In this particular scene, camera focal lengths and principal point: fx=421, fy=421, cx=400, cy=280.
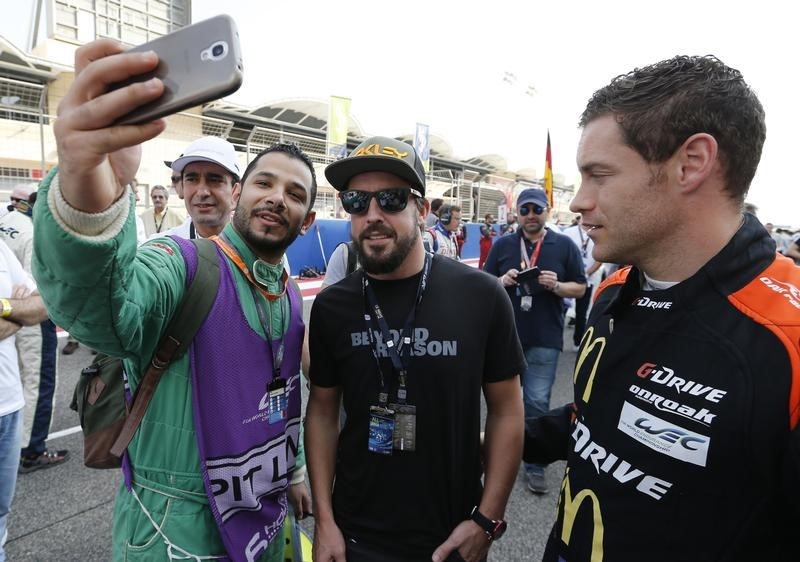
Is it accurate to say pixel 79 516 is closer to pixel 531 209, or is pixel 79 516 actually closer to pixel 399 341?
pixel 399 341

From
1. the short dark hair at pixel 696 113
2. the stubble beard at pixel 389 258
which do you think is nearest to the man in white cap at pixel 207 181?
the stubble beard at pixel 389 258

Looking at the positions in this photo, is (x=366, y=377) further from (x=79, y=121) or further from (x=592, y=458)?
(x=79, y=121)

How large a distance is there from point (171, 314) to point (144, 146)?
2278 centimetres

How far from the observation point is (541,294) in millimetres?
3625

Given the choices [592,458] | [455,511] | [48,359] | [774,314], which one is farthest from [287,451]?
[48,359]

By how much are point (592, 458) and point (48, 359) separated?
4.15 m

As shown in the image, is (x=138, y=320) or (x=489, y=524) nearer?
(x=138, y=320)

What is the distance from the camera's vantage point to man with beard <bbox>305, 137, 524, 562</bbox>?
153cm

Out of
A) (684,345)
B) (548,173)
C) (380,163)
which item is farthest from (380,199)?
(548,173)

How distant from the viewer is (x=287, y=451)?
5.31 ft

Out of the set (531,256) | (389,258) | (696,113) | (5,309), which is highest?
(696,113)

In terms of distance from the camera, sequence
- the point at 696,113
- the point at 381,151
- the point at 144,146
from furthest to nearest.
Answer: the point at 144,146 < the point at 381,151 < the point at 696,113

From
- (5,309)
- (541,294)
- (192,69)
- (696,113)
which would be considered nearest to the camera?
(192,69)

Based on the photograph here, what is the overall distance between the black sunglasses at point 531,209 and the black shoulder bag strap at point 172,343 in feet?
10.2
